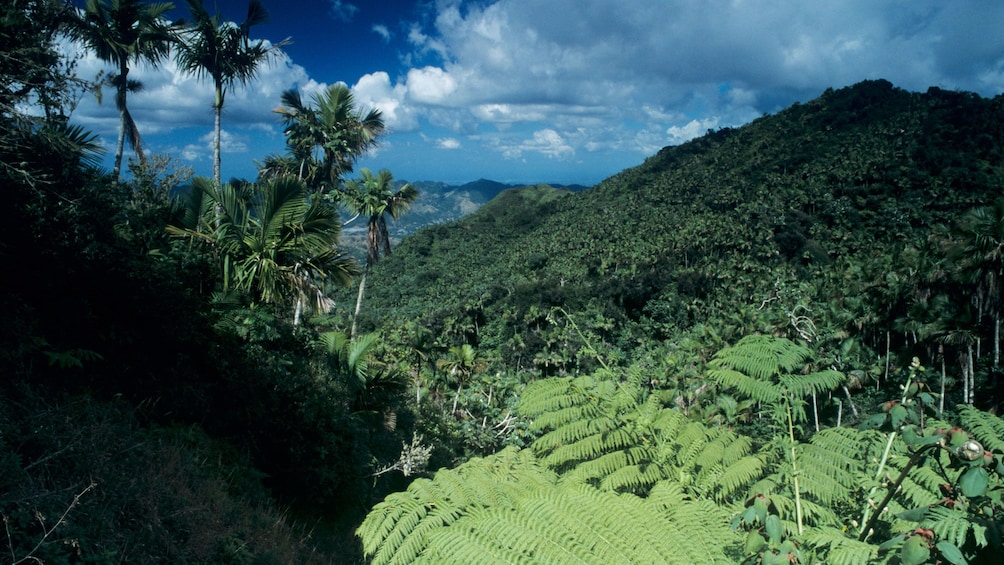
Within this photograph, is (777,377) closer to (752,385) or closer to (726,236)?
(752,385)

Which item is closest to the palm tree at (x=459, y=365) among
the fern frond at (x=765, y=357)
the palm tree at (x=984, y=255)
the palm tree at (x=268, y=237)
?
the palm tree at (x=268, y=237)

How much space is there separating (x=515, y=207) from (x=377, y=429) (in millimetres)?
148484

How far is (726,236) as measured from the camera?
77.8 meters

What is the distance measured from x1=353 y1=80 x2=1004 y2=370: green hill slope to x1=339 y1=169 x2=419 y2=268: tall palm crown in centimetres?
2870

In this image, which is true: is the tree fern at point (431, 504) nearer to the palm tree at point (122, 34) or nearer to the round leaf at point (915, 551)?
the round leaf at point (915, 551)

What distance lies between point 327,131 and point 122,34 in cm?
552

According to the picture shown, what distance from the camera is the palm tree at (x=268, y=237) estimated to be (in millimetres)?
8414

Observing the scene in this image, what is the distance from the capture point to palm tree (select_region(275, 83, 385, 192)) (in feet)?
53.5

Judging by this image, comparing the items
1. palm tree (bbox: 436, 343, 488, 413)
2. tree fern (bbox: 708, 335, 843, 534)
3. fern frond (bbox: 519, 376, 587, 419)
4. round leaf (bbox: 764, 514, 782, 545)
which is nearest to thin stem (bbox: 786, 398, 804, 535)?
tree fern (bbox: 708, 335, 843, 534)

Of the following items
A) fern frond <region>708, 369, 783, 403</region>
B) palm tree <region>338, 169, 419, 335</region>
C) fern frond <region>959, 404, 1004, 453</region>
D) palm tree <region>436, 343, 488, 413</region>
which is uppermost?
palm tree <region>338, 169, 419, 335</region>

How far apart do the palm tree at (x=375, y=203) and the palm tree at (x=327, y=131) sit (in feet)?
5.00

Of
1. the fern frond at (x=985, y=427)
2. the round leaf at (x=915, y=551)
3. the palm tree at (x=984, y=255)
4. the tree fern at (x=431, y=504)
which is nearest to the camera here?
the round leaf at (x=915, y=551)

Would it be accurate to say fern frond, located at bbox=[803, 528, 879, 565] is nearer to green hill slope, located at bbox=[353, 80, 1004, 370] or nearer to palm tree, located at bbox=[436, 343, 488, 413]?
palm tree, located at bbox=[436, 343, 488, 413]

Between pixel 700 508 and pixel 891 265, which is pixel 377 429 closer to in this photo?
pixel 700 508
